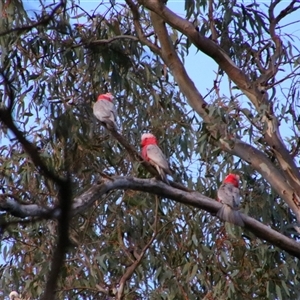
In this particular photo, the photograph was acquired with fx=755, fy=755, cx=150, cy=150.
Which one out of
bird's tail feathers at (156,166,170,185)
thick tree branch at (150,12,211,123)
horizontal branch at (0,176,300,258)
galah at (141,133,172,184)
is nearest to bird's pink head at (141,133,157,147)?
galah at (141,133,172,184)

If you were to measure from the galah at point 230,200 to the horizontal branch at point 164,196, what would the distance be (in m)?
0.06

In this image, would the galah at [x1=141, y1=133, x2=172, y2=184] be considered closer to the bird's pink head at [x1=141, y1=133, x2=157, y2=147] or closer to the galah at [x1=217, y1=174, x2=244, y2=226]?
the bird's pink head at [x1=141, y1=133, x2=157, y2=147]

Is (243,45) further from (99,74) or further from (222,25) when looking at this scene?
(99,74)

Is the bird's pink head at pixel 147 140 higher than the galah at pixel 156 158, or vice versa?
the bird's pink head at pixel 147 140

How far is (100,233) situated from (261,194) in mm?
1188

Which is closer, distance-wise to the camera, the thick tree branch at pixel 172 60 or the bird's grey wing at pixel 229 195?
the bird's grey wing at pixel 229 195

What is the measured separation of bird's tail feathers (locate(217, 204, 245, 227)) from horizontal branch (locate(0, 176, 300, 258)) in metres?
0.04

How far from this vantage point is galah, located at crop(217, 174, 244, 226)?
4258 millimetres

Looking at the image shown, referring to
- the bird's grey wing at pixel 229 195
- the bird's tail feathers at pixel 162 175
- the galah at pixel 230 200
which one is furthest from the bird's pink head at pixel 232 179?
the bird's tail feathers at pixel 162 175

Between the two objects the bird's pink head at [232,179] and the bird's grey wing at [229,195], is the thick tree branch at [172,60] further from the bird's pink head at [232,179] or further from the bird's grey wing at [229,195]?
the bird's grey wing at [229,195]

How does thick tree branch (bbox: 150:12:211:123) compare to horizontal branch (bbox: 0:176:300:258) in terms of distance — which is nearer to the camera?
horizontal branch (bbox: 0:176:300:258)

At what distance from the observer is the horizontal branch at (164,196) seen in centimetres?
343

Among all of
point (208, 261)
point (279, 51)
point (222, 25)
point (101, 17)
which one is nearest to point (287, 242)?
point (208, 261)

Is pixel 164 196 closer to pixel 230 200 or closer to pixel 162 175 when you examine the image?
pixel 162 175
